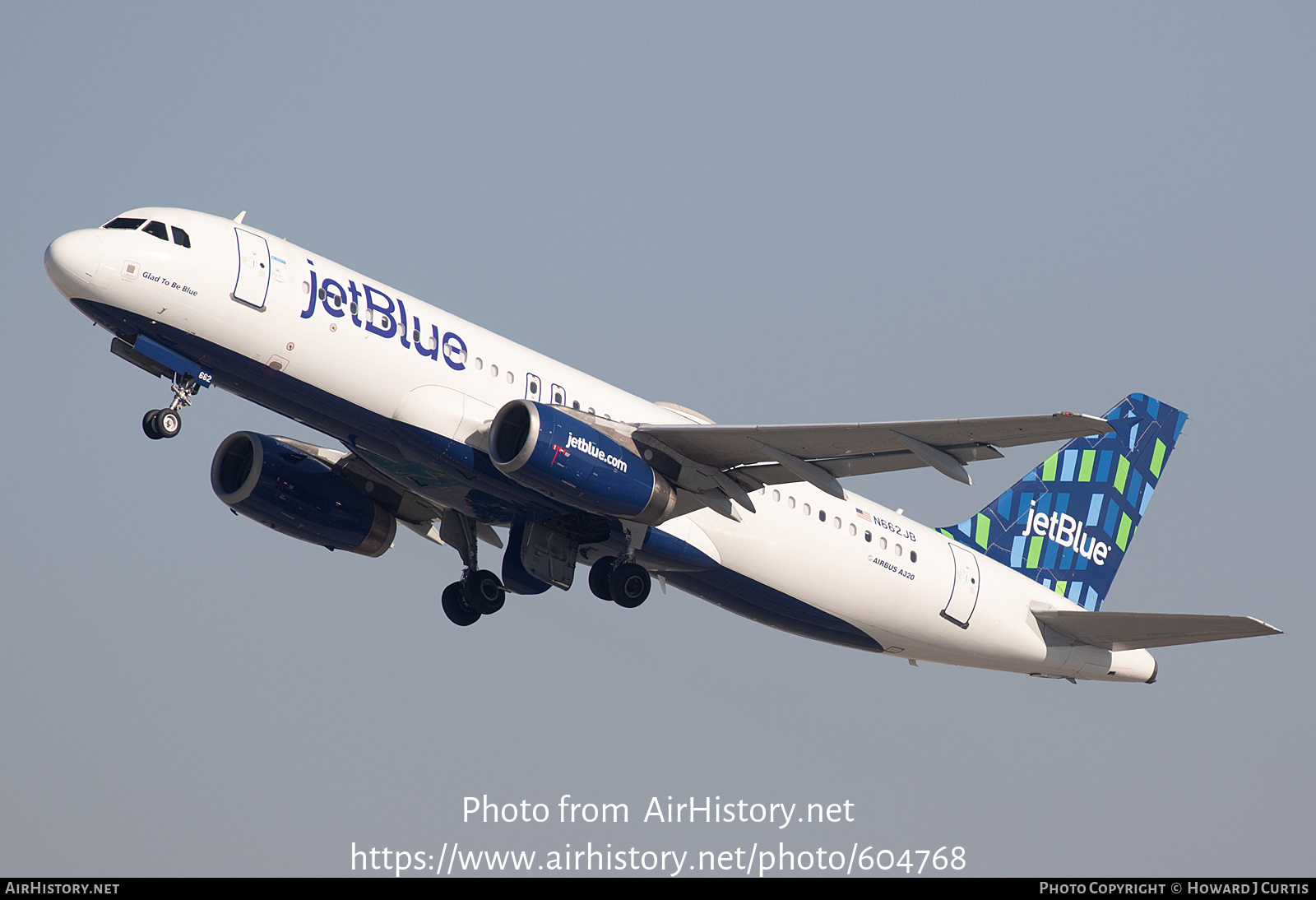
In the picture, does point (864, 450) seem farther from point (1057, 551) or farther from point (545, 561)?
point (1057, 551)

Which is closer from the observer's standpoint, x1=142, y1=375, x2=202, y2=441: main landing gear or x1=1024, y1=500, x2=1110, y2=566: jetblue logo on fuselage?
x1=142, y1=375, x2=202, y2=441: main landing gear

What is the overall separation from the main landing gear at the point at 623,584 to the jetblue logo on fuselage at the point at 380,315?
17.0ft

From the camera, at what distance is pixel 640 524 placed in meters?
28.1

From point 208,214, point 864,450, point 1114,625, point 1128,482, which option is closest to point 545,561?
point 864,450

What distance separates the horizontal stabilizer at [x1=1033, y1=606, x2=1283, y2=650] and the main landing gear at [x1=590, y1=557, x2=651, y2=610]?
32.5 feet

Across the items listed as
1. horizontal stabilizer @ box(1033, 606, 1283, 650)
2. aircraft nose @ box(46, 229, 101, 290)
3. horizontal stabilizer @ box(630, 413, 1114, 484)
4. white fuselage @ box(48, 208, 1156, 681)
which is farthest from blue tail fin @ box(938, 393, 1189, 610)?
aircraft nose @ box(46, 229, 101, 290)

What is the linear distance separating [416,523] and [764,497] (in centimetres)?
793

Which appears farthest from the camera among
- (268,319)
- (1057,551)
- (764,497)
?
(1057,551)

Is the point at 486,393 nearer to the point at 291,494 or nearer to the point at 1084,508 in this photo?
the point at 291,494

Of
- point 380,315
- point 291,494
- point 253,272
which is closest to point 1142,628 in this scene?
point 380,315

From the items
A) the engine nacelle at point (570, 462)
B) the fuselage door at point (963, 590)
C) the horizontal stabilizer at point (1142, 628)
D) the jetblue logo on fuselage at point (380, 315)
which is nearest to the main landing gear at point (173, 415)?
the jetblue logo on fuselage at point (380, 315)

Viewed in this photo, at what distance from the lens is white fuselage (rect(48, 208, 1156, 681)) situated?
2454 centimetres

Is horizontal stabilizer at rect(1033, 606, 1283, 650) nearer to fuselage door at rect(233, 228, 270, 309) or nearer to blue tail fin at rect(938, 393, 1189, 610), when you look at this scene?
blue tail fin at rect(938, 393, 1189, 610)

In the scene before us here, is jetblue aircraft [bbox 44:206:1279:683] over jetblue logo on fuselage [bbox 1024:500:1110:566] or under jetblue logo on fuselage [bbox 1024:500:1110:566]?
under
